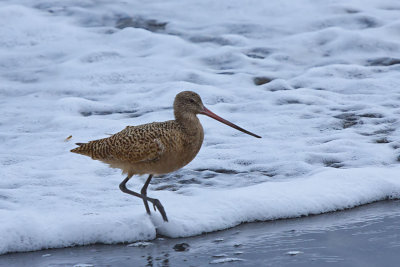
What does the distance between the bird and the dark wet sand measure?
1.47ft

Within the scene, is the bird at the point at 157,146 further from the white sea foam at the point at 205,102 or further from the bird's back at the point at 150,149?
the white sea foam at the point at 205,102

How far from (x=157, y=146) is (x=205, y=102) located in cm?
369

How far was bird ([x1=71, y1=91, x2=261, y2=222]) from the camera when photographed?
5.17 m

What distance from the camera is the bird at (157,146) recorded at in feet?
17.0

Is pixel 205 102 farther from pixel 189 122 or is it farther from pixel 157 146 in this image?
pixel 157 146

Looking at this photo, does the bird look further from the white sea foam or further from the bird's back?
the white sea foam

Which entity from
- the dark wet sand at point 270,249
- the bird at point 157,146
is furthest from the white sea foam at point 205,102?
the bird at point 157,146

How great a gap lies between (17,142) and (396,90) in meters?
4.53

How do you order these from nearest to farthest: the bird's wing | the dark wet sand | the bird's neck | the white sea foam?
the dark wet sand
the bird's wing
the bird's neck
the white sea foam

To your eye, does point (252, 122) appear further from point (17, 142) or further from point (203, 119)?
point (17, 142)

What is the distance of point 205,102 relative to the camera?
28.8 ft

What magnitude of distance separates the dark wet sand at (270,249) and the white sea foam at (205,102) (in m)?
0.15

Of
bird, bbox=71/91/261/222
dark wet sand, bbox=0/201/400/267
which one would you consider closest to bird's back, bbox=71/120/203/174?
bird, bbox=71/91/261/222

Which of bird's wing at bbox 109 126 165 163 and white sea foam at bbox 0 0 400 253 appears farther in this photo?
white sea foam at bbox 0 0 400 253
